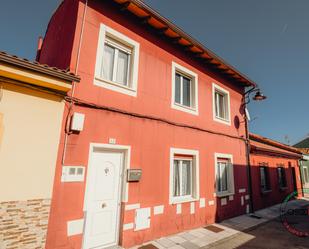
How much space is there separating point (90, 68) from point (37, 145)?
2.28 metres

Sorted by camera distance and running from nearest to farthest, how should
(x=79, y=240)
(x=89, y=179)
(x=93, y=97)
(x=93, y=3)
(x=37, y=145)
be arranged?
(x=37, y=145)
(x=79, y=240)
(x=89, y=179)
(x=93, y=97)
(x=93, y=3)

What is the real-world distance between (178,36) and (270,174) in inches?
399

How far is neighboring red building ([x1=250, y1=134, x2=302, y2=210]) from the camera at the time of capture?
33.2ft

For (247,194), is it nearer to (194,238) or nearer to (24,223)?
(194,238)

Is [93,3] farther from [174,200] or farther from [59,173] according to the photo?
[174,200]

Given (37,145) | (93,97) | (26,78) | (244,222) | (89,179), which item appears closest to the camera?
(26,78)

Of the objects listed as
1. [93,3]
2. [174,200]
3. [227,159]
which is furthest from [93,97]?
[227,159]

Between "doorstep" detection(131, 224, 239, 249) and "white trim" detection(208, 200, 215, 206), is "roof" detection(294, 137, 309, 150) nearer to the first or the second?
"white trim" detection(208, 200, 215, 206)

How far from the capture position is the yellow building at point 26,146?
340 cm

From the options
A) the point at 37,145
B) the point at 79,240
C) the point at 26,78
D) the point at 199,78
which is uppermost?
the point at 199,78

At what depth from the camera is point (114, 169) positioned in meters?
5.03

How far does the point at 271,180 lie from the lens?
1145 cm

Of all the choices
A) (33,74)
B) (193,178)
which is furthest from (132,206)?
(33,74)

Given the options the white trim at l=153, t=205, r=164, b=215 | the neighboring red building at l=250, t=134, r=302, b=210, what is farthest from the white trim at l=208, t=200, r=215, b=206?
the neighboring red building at l=250, t=134, r=302, b=210
